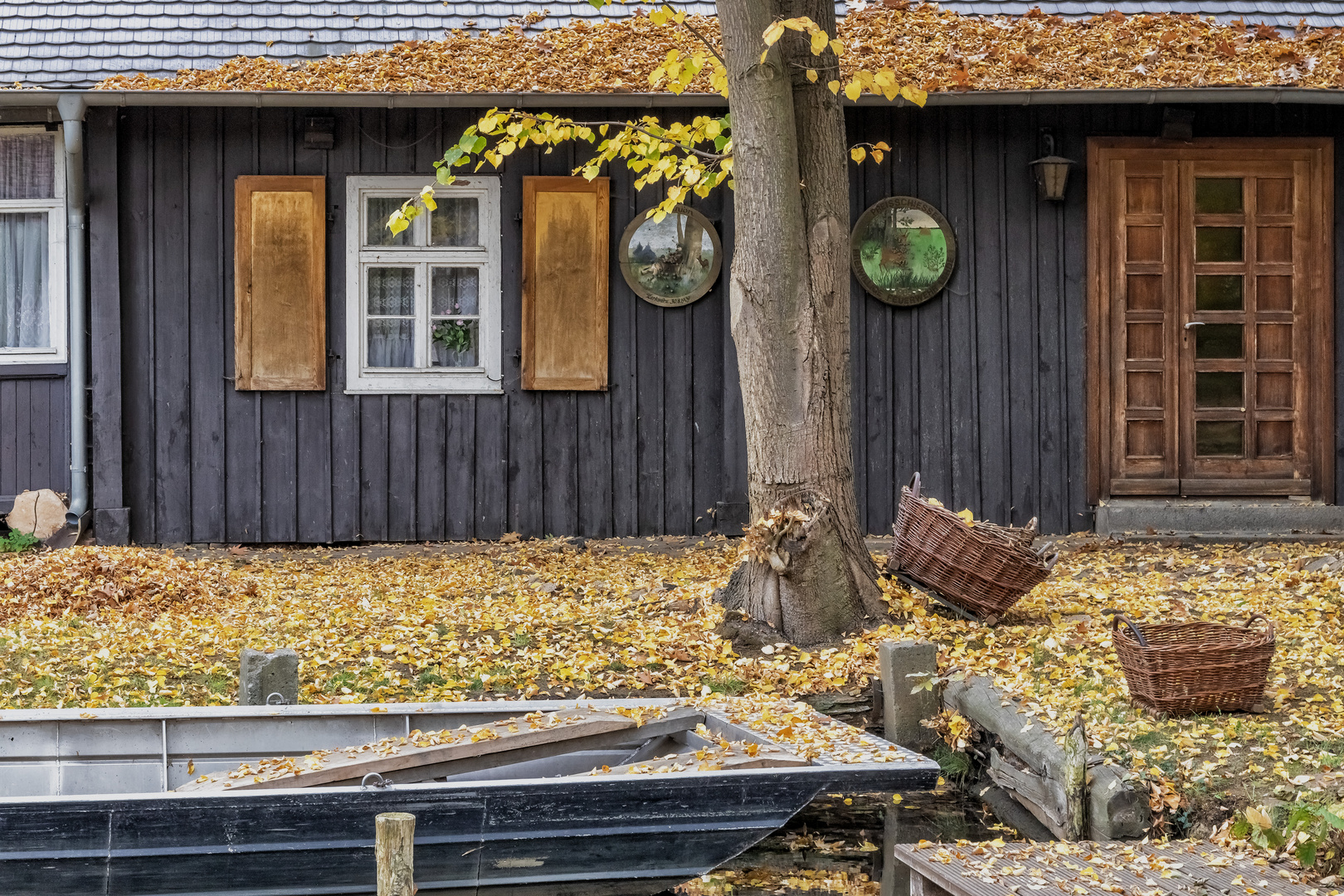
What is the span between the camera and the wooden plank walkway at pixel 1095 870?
3.87m

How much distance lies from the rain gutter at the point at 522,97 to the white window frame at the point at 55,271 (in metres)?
0.68

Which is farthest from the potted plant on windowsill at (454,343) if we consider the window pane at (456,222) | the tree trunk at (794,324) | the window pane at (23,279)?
the tree trunk at (794,324)

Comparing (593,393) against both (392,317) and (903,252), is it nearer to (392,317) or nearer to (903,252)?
(392,317)

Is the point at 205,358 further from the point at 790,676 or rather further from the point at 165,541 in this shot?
the point at 790,676

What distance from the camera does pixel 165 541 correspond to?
10.2 meters

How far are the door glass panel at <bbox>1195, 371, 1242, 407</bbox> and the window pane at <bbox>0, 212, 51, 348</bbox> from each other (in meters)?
8.51

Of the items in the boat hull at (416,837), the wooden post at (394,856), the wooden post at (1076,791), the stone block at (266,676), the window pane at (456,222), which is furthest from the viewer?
the window pane at (456,222)

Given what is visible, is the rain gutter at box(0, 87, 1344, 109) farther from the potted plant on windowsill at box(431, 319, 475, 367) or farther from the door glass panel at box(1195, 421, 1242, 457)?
the door glass panel at box(1195, 421, 1242, 457)

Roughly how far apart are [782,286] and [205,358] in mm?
5156

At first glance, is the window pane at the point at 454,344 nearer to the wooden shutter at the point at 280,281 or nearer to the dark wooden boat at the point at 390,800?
the wooden shutter at the point at 280,281

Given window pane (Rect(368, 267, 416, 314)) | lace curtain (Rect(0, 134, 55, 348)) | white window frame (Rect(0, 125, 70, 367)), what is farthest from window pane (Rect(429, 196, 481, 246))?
lace curtain (Rect(0, 134, 55, 348))

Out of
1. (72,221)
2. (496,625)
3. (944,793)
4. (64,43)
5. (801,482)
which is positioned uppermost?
(64,43)

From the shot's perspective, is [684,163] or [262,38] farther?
[262,38]

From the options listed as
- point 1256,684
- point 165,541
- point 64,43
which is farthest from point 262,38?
point 1256,684
